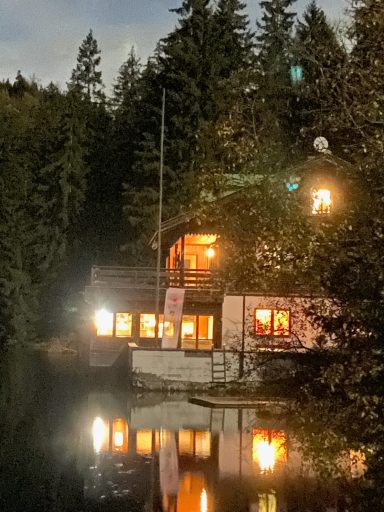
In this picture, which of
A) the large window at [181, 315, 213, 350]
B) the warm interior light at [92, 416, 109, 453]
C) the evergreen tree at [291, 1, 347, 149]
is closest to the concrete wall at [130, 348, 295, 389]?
the large window at [181, 315, 213, 350]

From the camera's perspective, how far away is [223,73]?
58812 millimetres

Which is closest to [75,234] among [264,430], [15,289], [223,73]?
[15,289]

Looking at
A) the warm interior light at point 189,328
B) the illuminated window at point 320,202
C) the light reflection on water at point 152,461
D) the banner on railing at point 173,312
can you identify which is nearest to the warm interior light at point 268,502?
the light reflection on water at point 152,461

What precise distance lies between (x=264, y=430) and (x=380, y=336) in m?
7.44

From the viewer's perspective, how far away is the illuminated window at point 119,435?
57.0 ft

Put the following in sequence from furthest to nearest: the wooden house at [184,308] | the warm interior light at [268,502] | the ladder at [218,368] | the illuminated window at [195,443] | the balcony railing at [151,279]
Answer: the balcony railing at [151,279] → the wooden house at [184,308] → the ladder at [218,368] → the illuminated window at [195,443] → the warm interior light at [268,502]

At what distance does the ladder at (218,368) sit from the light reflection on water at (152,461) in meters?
3.68

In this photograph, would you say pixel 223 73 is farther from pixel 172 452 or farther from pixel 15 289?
pixel 172 452

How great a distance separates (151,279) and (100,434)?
18.0 m

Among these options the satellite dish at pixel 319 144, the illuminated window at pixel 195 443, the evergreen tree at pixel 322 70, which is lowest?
the illuminated window at pixel 195 443

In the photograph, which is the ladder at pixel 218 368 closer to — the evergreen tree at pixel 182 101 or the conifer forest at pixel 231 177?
the conifer forest at pixel 231 177

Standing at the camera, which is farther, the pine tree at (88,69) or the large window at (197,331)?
the pine tree at (88,69)

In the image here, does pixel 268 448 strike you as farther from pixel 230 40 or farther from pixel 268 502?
pixel 230 40

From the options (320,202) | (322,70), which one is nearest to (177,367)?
(320,202)
